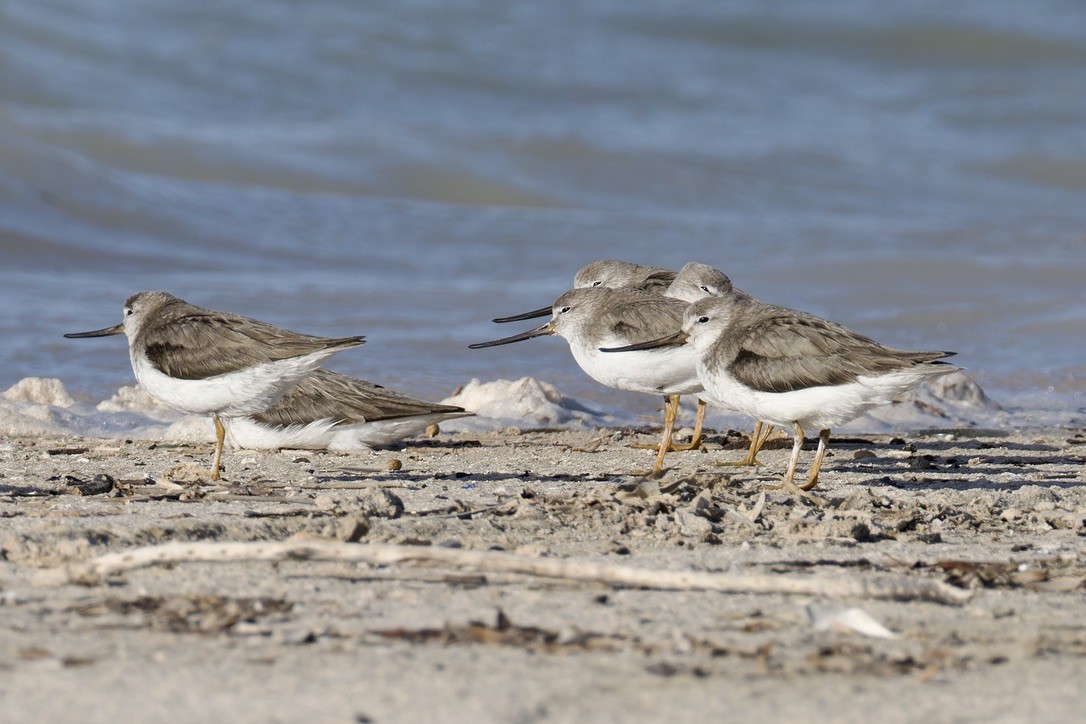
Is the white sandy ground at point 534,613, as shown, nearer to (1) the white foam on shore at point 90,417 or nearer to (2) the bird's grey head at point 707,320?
(2) the bird's grey head at point 707,320

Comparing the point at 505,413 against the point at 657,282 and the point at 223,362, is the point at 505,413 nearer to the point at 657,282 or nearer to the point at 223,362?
the point at 657,282

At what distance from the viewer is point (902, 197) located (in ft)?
85.7

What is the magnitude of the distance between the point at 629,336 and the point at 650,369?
368 mm

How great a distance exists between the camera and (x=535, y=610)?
3.53 m

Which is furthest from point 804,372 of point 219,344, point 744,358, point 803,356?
point 219,344

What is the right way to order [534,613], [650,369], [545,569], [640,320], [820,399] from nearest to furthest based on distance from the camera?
1. [534,613]
2. [545,569]
3. [820,399]
4. [650,369]
5. [640,320]

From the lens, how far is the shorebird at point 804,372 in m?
6.67

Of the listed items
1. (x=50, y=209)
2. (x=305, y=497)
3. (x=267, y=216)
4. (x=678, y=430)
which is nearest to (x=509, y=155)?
(x=267, y=216)

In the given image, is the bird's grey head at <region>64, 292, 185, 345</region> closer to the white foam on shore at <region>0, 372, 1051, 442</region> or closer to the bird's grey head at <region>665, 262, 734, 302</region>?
the white foam on shore at <region>0, 372, 1051, 442</region>

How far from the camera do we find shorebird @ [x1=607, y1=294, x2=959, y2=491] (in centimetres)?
667

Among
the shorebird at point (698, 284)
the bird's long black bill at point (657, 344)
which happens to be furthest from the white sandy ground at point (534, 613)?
the shorebird at point (698, 284)

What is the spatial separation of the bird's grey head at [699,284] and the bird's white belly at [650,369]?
40.2 inches

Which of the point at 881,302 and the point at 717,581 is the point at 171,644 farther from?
the point at 881,302

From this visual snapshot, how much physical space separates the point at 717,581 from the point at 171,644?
58.4 inches
